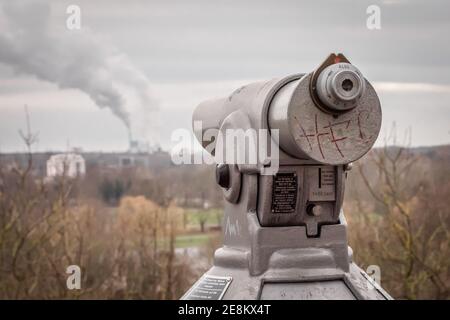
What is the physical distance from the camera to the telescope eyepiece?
457 centimetres

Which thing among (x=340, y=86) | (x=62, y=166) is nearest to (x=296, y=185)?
(x=340, y=86)

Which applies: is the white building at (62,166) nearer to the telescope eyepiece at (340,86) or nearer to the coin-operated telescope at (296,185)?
the coin-operated telescope at (296,185)

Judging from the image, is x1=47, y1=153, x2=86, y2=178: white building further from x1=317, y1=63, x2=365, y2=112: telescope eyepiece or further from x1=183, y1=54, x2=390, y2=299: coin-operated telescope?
x1=317, y1=63, x2=365, y2=112: telescope eyepiece

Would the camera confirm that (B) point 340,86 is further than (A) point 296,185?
No

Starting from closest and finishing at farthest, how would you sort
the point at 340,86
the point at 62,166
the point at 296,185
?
the point at 340,86 < the point at 296,185 < the point at 62,166

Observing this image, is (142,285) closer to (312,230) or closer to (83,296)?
(83,296)

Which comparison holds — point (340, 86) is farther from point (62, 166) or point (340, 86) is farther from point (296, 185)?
point (62, 166)

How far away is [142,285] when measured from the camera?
20312 mm

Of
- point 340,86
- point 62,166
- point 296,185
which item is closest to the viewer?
point 340,86

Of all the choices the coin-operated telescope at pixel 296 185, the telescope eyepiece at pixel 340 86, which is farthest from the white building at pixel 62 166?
the telescope eyepiece at pixel 340 86

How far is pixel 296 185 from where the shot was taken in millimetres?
4992

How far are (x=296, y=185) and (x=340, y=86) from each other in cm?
71

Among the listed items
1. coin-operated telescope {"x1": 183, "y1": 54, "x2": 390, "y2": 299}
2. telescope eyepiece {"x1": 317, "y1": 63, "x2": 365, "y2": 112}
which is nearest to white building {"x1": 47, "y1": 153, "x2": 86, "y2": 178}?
coin-operated telescope {"x1": 183, "y1": 54, "x2": 390, "y2": 299}

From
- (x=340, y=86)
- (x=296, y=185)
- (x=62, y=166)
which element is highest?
(x=340, y=86)
